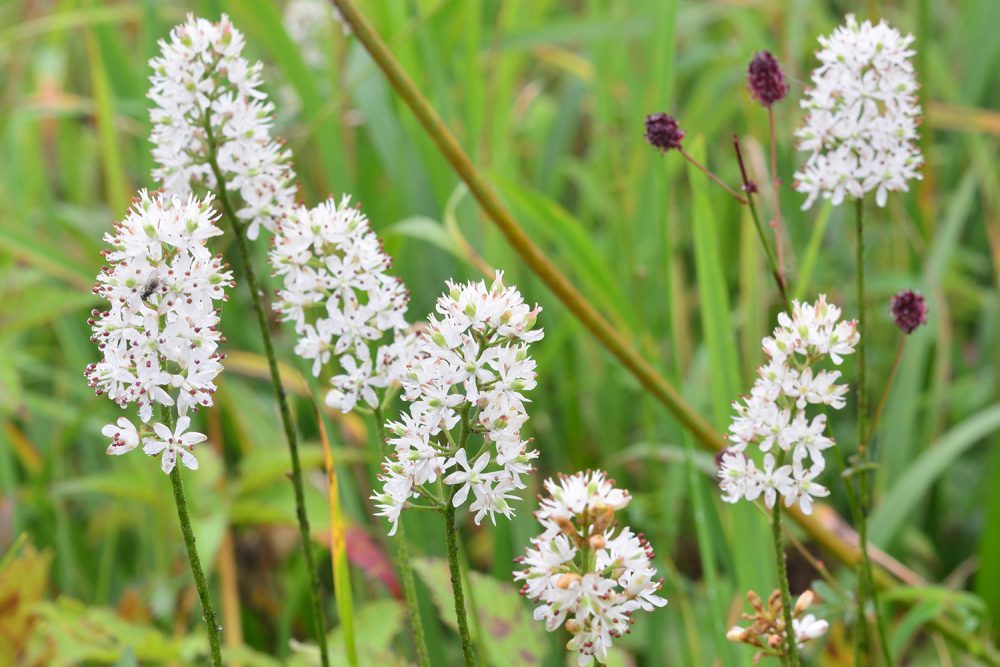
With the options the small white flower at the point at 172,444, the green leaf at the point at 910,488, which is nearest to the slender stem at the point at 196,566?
the small white flower at the point at 172,444

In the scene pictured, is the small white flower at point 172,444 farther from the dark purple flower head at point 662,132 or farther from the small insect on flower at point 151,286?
the dark purple flower head at point 662,132

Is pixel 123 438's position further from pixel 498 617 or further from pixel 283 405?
pixel 498 617

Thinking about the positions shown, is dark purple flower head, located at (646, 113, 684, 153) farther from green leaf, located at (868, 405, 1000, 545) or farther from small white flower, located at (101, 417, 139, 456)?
green leaf, located at (868, 405, 1000, 545)

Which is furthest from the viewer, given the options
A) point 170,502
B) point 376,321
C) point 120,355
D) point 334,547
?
point 170,502

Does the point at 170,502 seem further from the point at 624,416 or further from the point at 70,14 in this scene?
the point at 70,14

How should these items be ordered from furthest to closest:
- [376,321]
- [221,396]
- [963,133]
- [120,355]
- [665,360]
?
[963,133] < [665,360] < [221,396] < [376,321] < [120,355]

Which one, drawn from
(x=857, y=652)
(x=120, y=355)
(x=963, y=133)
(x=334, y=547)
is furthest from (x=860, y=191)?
(x=963, y=133)

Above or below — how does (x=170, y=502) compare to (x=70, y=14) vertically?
below
